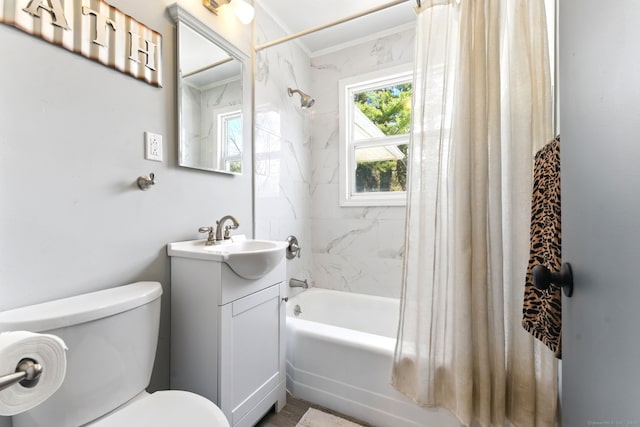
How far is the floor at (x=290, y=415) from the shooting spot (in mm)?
1416

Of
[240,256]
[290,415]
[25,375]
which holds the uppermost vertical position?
[240,256]

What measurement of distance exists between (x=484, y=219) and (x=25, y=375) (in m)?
1.46

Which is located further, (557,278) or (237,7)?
(237,7)

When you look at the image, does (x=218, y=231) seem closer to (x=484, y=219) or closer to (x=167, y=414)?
(x=167, y=414)

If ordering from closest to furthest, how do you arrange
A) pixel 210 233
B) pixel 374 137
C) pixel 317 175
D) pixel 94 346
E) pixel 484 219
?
pixel 94 346 < pixel 484 219 < pixel 210 233 < pixel 374 137 < pixel 317 175

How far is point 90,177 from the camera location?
3.46ft

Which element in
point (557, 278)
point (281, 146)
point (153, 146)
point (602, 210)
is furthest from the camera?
→ point (281, 146)

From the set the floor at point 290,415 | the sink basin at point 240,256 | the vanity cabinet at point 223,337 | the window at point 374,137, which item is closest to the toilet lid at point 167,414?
the vanity cabinet at point 223,337

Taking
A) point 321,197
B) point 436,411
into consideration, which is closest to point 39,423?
point 436,411

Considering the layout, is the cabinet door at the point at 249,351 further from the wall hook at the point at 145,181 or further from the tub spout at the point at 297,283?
the tub spout at the point at 297,283

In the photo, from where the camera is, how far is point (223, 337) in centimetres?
115

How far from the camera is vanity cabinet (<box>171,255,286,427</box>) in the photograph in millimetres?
1159

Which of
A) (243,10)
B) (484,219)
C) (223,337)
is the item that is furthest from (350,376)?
(243,10)

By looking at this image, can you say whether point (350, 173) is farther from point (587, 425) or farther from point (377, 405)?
point (587, 425)
